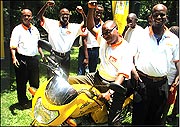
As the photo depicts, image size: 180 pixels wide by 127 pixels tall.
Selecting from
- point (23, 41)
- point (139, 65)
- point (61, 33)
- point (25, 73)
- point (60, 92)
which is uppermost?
point (61, 33)

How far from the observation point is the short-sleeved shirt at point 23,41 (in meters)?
4.29

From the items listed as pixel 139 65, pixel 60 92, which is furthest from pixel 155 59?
pixel 60 92

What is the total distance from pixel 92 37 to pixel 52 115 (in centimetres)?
214

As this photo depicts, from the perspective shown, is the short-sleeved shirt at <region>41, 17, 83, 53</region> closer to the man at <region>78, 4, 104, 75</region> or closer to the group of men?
the man at <region>78, 4, 104, 75</region>

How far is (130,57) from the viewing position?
9.85ft

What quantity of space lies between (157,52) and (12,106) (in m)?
2.62

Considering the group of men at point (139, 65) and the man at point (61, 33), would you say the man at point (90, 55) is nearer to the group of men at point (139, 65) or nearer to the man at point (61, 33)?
the man at point (61, 33)

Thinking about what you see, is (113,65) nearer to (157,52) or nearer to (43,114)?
(157,52)

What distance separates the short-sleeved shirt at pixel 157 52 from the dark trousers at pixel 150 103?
0.47ft

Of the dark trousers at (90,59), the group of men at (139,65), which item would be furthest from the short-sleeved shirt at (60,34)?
the group of men at (139,65)

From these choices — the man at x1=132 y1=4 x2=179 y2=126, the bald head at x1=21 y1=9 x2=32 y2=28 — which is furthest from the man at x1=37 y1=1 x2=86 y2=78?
the man at x1=132 y1=4 x2=179 y2=126

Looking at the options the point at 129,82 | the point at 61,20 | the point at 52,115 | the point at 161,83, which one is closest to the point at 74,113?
the point at 52,115

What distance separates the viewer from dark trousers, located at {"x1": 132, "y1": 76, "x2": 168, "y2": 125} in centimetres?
328

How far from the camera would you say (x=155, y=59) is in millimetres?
3117
